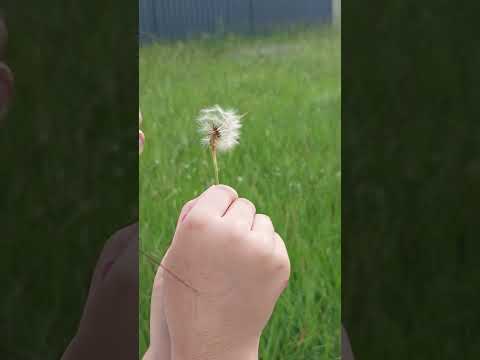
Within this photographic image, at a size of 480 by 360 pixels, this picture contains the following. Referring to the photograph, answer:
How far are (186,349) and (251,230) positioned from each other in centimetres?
22

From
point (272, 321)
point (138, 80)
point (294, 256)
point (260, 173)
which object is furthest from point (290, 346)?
point (138, 80)

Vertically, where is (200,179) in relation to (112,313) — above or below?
above

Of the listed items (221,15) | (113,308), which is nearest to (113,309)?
(113,308)

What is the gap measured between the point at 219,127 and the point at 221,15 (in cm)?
19

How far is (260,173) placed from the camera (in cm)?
145

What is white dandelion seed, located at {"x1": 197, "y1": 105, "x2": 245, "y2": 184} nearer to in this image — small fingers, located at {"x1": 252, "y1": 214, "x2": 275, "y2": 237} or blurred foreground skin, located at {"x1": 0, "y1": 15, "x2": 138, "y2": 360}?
small fingers, located at {"x1": 252, "y1": 214, "x2": 275, "y2": 237}

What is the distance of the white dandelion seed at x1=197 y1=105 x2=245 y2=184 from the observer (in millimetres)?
1441

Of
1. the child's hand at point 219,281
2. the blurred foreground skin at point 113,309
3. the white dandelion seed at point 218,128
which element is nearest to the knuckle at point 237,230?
the child's hand at point 219,281

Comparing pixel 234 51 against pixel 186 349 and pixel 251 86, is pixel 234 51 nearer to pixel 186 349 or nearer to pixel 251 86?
pixel 251 86

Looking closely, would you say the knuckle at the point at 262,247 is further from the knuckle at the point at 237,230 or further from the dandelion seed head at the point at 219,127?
the dandelion seed head at the point at 219,127

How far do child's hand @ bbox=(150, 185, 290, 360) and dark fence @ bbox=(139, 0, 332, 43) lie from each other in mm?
299

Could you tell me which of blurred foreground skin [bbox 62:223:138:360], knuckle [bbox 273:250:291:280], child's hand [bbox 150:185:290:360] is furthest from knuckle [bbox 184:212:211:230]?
blurred foreground skin [bbox 62:223:138:360]

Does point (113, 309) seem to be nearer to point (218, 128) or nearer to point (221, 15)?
point (218, 128)

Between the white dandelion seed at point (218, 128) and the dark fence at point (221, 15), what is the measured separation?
0.46 ft
